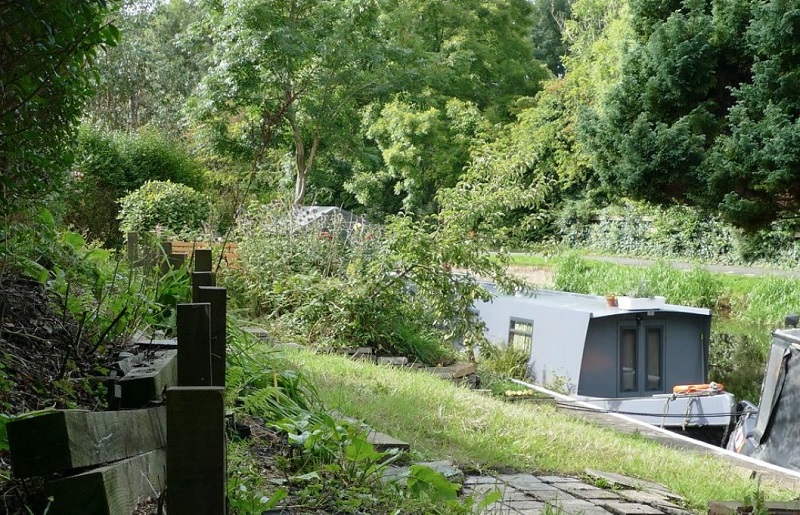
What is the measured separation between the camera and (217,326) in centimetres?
288

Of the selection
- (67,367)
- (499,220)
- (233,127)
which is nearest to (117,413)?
(67,367)

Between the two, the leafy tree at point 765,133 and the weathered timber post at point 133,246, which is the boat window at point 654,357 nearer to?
the leafy tree at point 765,133

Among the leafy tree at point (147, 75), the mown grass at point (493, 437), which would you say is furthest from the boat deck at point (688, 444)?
the leafy tree at point (147, 75)

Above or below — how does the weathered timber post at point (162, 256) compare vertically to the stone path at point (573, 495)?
above

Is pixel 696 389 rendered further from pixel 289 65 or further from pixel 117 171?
pixel 117 171

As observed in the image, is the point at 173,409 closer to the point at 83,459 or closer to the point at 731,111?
the point at 83,459

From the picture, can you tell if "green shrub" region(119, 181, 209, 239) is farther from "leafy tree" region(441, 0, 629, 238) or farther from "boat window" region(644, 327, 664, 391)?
"leafy tree" region(441, 0, 629, 238)

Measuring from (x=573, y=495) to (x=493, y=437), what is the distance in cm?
123

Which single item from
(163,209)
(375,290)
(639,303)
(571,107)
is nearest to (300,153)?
(163,209)

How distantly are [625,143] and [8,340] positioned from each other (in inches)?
424

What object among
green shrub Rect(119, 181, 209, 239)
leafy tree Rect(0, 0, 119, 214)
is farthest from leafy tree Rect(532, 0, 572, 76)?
leafy tree Rect(0, 0, 119, 214)

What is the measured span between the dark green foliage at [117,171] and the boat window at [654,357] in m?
9.09

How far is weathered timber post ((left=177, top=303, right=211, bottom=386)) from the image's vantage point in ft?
6.68

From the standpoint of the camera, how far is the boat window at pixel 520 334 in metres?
14.6
